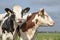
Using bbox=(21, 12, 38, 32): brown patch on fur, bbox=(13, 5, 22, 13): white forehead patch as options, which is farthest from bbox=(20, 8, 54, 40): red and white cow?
bbox=(13, 5, 22, 13): white forehead patch

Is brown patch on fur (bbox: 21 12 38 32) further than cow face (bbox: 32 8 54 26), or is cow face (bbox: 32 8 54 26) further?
brown patch on fur (bbox: 21 12 38 32)

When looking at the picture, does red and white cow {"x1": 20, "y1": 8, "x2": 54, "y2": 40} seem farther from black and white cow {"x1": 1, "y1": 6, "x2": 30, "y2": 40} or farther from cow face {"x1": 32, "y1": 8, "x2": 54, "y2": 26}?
black and white cow {"x1": 1, "y1": 6, "x2": 30, "y2": 40}

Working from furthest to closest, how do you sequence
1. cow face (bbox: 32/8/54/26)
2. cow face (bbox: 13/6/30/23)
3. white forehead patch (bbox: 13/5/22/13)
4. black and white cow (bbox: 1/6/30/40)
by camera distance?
1. white forehead patch (bbox: 13/5/22/13)
2. black and white cow (bbox: 1/6/30/40)
3. cow face (bbox: 13/6/30/23)
4. cow face (bbox: 32/8/54/26)

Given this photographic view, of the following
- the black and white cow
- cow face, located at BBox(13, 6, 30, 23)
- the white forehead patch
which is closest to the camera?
cow face, located at BBox(13, 6, 30, 23)

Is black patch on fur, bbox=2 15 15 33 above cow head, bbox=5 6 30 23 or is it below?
below

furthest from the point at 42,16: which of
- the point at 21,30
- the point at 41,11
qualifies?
the point at 21,30

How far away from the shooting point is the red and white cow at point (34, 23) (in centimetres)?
1455

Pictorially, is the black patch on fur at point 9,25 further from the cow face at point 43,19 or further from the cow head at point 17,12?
the cow face at point 43,19

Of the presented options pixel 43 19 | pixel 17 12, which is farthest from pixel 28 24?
pixel 17 12

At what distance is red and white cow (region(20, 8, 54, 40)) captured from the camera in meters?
14.5

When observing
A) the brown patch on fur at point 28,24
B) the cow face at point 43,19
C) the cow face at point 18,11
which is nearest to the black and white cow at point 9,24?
the cow face at point 18,11

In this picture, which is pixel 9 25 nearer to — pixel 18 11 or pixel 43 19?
pixel 18 11

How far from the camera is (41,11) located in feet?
47.5

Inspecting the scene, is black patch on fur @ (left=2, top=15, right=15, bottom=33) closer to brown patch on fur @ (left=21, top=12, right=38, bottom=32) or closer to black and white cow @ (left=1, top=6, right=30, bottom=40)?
black and white cow @ (left=1, top=6, right=30, bottom=40)
